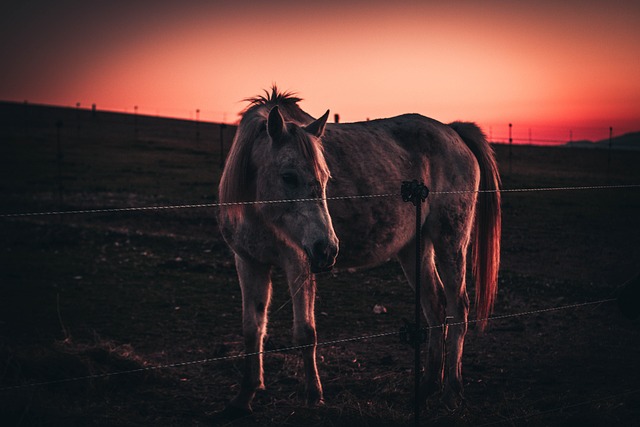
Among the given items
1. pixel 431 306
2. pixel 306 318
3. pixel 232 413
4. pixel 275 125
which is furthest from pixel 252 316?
pixel 431 306

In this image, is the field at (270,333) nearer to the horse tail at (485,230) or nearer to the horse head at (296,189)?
the horse tail at (485,230)

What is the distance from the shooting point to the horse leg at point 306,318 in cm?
469

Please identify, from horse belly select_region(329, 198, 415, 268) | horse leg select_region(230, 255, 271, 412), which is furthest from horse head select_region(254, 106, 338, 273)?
horse belly select_region(329, 198, 415, 268)

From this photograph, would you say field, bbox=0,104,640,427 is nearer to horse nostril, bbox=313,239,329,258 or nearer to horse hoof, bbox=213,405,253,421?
horse hoof, bbox=213,405,253,421

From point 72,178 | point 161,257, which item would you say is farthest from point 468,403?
point 72,178

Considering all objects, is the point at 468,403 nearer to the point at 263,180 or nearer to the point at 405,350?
the point at 405,350

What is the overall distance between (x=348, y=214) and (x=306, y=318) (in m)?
1.03

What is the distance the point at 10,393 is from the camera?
4.27 meters

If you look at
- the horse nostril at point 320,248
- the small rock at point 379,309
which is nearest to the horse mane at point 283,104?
the horse nostril at point 320,248

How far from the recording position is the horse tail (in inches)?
243

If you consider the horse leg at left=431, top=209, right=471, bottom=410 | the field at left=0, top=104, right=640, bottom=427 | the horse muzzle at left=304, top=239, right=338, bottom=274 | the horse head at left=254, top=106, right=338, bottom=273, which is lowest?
the field at left=0, top=104, right=640, bottom=427

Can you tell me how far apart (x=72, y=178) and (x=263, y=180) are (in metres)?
25.1

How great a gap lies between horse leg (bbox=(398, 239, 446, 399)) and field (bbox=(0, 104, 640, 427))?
262 mm

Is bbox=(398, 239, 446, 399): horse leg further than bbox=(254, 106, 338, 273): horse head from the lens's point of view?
Yes
